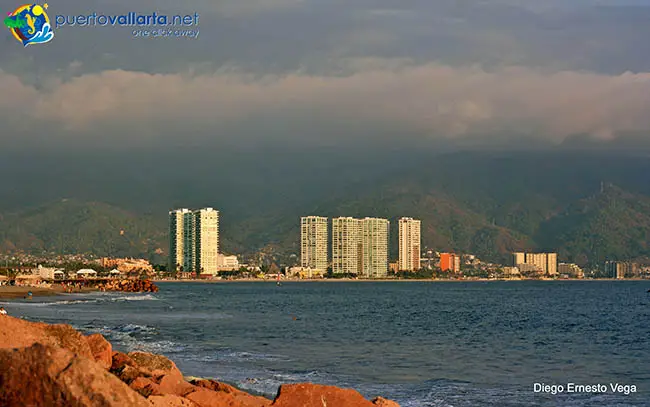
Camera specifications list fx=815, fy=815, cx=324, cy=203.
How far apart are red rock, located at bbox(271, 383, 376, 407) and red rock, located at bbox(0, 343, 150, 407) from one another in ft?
20.6

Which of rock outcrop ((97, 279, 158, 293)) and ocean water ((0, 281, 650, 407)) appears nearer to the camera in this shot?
ocean water ((0, 281, 650, 407))

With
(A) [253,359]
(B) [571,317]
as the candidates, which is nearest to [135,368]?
(A) [253,359]

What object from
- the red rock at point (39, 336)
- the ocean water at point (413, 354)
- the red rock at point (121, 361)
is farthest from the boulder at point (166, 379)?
the ocean water at point (413, 354)

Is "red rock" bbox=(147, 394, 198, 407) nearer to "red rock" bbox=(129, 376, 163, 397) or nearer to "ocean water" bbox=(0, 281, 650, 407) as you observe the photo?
"red rock" bbox=(129, 376, 163, 397)

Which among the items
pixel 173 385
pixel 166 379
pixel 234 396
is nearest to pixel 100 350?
pixel 166 379

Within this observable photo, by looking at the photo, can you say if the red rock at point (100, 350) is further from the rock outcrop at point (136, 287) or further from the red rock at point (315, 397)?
the rock outcrop at point (136, 287)

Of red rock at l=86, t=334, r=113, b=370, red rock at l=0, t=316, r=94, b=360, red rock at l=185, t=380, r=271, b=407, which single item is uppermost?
red rock at l=0, t=316, r=94, b=360

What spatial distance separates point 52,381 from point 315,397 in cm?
691

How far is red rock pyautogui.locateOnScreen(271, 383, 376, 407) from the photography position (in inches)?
563

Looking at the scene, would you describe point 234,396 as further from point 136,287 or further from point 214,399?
point 136,287

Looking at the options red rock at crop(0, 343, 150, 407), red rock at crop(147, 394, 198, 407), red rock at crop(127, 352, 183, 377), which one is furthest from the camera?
red rock at crop(127, 352, 183, 377)

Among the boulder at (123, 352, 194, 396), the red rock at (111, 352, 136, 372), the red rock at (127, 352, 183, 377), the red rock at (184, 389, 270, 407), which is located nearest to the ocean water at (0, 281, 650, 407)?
the red rock at (127, 352, 183, 377)

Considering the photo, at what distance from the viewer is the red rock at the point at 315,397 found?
14.3m

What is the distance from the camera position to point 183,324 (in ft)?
201
